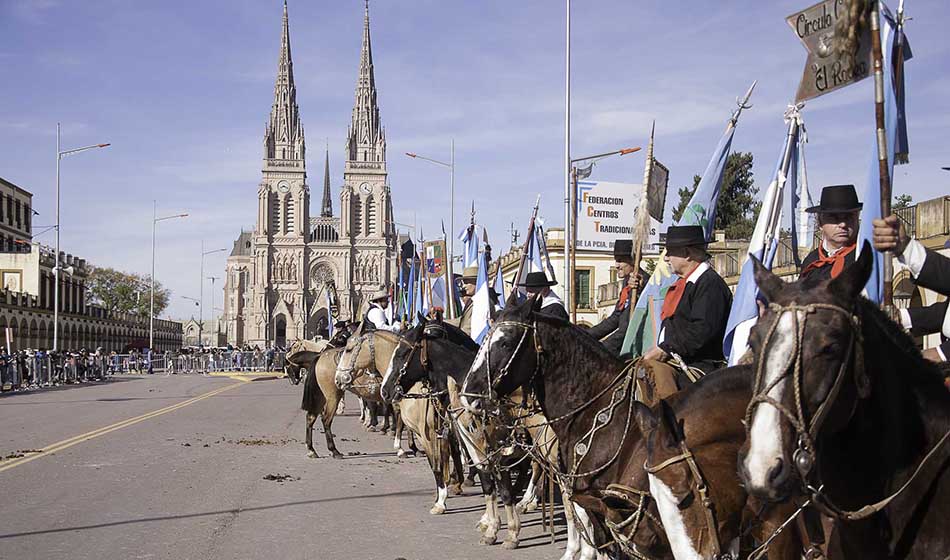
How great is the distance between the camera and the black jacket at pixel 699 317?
6.64 m

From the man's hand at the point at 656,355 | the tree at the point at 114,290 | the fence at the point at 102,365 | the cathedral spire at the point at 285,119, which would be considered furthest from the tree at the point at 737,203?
the cathedral spire at the point at 285,119

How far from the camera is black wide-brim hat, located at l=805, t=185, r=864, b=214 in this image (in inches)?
203

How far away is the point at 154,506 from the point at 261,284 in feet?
424

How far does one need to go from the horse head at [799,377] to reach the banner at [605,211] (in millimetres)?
11948

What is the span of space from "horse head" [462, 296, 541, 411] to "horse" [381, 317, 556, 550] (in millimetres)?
1777

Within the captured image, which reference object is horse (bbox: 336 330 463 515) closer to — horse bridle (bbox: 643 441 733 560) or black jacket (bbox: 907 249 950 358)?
horse bridle (bbox: 643 441 733 560)

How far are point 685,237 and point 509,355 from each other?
1572 millimetres

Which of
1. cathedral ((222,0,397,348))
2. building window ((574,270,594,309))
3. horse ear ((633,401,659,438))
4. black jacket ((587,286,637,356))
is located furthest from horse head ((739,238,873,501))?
cathedral ((222,0,397,348))

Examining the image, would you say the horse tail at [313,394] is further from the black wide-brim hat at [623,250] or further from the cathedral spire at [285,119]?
the cathedral spire at [285,119]

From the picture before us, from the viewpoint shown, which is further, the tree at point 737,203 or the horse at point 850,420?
the tree at point 737,203

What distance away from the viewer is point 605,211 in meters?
15.7

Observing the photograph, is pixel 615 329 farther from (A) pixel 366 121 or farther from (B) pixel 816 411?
(A) pixel 366 121

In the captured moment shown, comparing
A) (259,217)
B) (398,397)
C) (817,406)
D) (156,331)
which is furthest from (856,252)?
(259,217)

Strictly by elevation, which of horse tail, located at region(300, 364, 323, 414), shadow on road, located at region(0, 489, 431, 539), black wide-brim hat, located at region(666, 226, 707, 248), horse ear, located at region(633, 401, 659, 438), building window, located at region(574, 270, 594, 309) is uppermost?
building window, located at region(574, 270, 594, 309)
